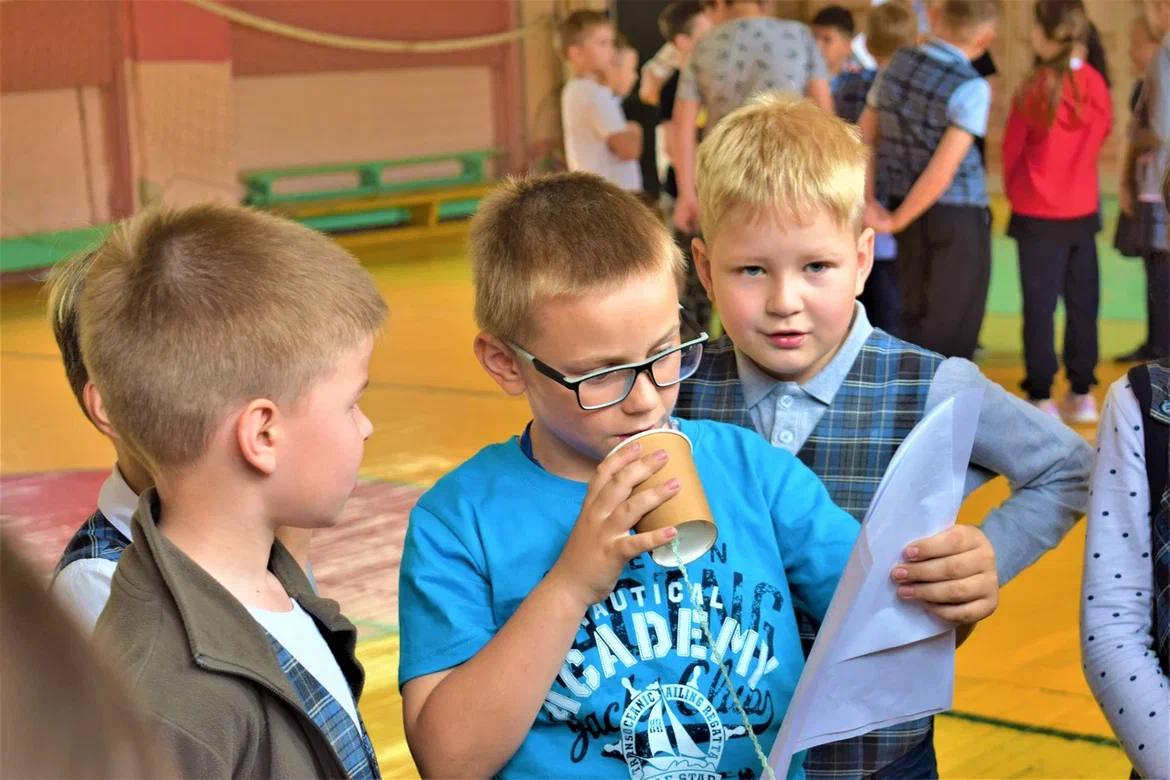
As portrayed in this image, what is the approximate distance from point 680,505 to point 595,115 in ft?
21.4

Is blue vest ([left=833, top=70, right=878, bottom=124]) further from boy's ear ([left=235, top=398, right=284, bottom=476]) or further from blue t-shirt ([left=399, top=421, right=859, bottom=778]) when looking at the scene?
boy's ear ([left=235, top=398, right=284, bottom=476])

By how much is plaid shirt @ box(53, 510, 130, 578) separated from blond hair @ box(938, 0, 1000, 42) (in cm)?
453

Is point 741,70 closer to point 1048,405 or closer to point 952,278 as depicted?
point 952,278

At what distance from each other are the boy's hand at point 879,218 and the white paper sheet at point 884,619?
4.28m

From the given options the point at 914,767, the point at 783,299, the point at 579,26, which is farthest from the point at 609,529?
the point at 579,26

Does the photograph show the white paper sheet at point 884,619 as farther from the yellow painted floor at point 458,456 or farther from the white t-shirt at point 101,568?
the yellow painted floor at point 458,456

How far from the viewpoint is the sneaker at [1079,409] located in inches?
227

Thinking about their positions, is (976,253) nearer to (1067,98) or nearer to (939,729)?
(1067,98)

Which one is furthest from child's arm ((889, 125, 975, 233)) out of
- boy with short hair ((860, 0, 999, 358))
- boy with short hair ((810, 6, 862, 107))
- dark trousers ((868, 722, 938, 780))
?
dark trousers ((868, 722, 938, 780))

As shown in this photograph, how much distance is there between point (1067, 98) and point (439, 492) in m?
5.21

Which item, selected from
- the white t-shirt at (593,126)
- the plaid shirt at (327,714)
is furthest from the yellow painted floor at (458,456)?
the plaid shirt at (327,714)

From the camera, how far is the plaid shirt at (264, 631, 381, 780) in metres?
1.35

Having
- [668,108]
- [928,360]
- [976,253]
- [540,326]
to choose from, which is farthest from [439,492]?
[668,108]

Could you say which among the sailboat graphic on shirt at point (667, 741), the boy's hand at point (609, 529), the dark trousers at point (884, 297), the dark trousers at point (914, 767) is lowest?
the dark trousers at point (884, 297)
